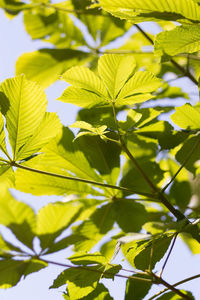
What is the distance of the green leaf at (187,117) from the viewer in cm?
112

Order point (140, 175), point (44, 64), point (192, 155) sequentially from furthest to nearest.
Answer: point (44, 64)
point (140, 175)
point (192, 155)

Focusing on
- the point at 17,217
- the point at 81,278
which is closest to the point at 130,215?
the point at 81,278

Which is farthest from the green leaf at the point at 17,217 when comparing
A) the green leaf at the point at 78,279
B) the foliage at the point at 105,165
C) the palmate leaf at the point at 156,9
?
the palmate leaf at the point at 156,9

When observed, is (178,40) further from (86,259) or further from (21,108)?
(86,259)

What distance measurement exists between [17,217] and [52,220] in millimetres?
116

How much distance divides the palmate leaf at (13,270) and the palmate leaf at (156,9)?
2.04 ft

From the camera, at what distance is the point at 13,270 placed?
2.91ft

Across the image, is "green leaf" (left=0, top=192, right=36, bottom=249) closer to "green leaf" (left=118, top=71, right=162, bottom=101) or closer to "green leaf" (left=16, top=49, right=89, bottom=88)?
"green leaf" (left=118, top=71, right=162, bottom=101)

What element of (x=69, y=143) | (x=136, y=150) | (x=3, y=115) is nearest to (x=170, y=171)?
(x=136, y=150)

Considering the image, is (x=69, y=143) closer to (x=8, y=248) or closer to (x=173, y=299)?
(x=8, y=248)

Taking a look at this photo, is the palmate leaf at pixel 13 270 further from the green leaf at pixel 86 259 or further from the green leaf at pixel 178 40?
the green leaf at pixel 178 40

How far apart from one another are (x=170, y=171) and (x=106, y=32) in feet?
2.50

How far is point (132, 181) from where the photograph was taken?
1.42m

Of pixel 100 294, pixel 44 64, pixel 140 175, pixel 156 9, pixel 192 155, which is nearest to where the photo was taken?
pixel 156 9
